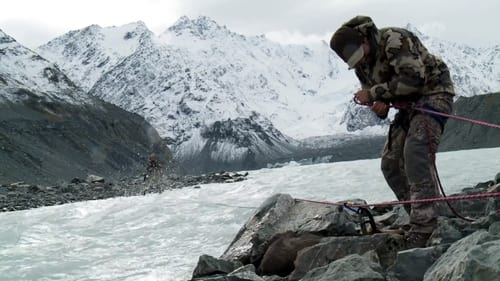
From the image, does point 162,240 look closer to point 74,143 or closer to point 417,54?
point 417,54

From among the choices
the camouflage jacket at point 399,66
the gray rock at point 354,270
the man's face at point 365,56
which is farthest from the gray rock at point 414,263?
the man's face at point 365,56

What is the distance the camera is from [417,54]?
661cm

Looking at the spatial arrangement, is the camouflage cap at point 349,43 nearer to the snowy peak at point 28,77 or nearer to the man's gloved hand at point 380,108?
the man's gloved hand at point 380,108

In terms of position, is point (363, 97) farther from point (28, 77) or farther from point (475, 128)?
point (28, 77)

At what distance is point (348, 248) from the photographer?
6.85 meters

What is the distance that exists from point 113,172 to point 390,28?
12547 centimetres

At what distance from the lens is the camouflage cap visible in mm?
6844

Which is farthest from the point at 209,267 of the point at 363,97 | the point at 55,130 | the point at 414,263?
the point at 55,130

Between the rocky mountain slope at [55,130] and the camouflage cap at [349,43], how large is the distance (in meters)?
87.8

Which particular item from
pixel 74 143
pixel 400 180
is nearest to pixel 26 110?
pixel 74 143

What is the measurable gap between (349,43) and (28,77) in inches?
6130

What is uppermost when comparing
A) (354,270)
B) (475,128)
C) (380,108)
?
(380,108)

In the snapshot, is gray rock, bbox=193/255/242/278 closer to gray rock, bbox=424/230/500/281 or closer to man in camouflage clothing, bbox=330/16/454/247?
man in camouflage clothing, bbox=330/16/454/247

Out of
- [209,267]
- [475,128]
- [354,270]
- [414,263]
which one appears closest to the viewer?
[414,263]
